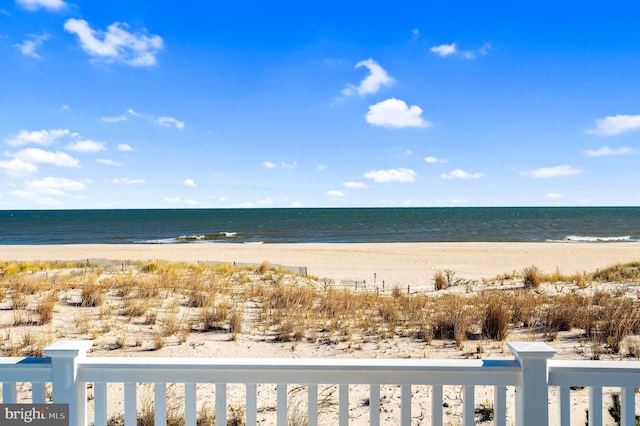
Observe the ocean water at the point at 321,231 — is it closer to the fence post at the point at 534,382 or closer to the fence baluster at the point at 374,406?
the fence baluster at the point at 374,406

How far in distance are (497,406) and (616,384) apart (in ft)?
2.03

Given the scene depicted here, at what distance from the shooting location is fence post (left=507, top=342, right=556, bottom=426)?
213cm

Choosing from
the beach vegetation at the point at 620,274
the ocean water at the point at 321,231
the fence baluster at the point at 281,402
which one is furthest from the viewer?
the ocean water at the point at 321,231

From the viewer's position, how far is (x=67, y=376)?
7.16ft

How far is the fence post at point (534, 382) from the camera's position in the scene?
2.13m

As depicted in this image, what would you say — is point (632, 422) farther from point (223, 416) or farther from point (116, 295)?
point (116, 295)

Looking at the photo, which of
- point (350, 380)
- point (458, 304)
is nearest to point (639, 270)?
point (458, 304)

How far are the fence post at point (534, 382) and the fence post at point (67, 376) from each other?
227 centimetres

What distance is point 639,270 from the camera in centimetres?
1434

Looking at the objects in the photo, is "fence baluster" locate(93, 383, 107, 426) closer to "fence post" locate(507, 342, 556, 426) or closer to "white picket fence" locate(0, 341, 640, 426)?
"white picket fence" locate(0, 341, 640, 426)

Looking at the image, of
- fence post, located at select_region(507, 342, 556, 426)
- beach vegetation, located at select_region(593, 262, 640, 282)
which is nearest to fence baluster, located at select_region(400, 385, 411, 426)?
fence post, located at select_region(507, 342, 556, 426)

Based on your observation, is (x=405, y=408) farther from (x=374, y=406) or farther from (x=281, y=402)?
(x=281, y=402)

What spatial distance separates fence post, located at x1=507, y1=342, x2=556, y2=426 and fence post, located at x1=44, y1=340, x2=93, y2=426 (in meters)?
A: 2.27

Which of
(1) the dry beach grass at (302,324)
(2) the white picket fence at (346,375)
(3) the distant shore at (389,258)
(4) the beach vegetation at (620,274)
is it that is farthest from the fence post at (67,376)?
(4) the beach vegetation at (620,274)
